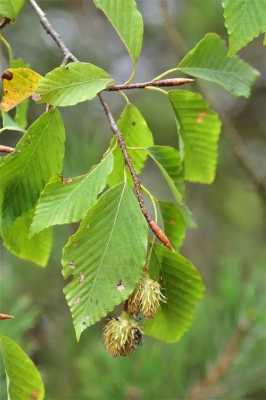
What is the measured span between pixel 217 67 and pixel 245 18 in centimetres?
14

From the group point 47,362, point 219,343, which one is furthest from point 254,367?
point 47,362

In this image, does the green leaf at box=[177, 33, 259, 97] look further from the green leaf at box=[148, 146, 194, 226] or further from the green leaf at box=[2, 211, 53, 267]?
the green leaf at box=[2, 211, 53, 267]

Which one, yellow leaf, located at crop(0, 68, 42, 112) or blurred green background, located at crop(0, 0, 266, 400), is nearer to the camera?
yellow leaf, located at crop(0, 68, 42, 112)

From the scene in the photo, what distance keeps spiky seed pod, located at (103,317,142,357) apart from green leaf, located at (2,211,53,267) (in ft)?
0.42

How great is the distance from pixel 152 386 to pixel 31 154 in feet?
2.90

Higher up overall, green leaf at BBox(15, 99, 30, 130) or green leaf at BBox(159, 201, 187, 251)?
green leaf at BBox(15, 99, 30, 130)

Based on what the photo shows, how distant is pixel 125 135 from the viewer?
870 millimetres

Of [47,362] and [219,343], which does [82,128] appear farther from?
[219,343]

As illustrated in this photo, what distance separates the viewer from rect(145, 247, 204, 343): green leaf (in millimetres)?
759

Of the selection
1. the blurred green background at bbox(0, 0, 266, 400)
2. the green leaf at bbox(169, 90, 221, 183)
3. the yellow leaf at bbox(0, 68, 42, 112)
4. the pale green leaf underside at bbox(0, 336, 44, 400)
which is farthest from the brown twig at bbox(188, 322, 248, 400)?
the yellow leaf at bbox(0, 68, 42, 112)

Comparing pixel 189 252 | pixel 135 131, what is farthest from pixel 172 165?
pixel 189 252

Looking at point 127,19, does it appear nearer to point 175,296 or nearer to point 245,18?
point 245,18

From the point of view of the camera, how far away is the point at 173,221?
0.84 metres

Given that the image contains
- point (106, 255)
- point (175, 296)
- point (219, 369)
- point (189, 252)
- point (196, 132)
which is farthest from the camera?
point (189, 252)
